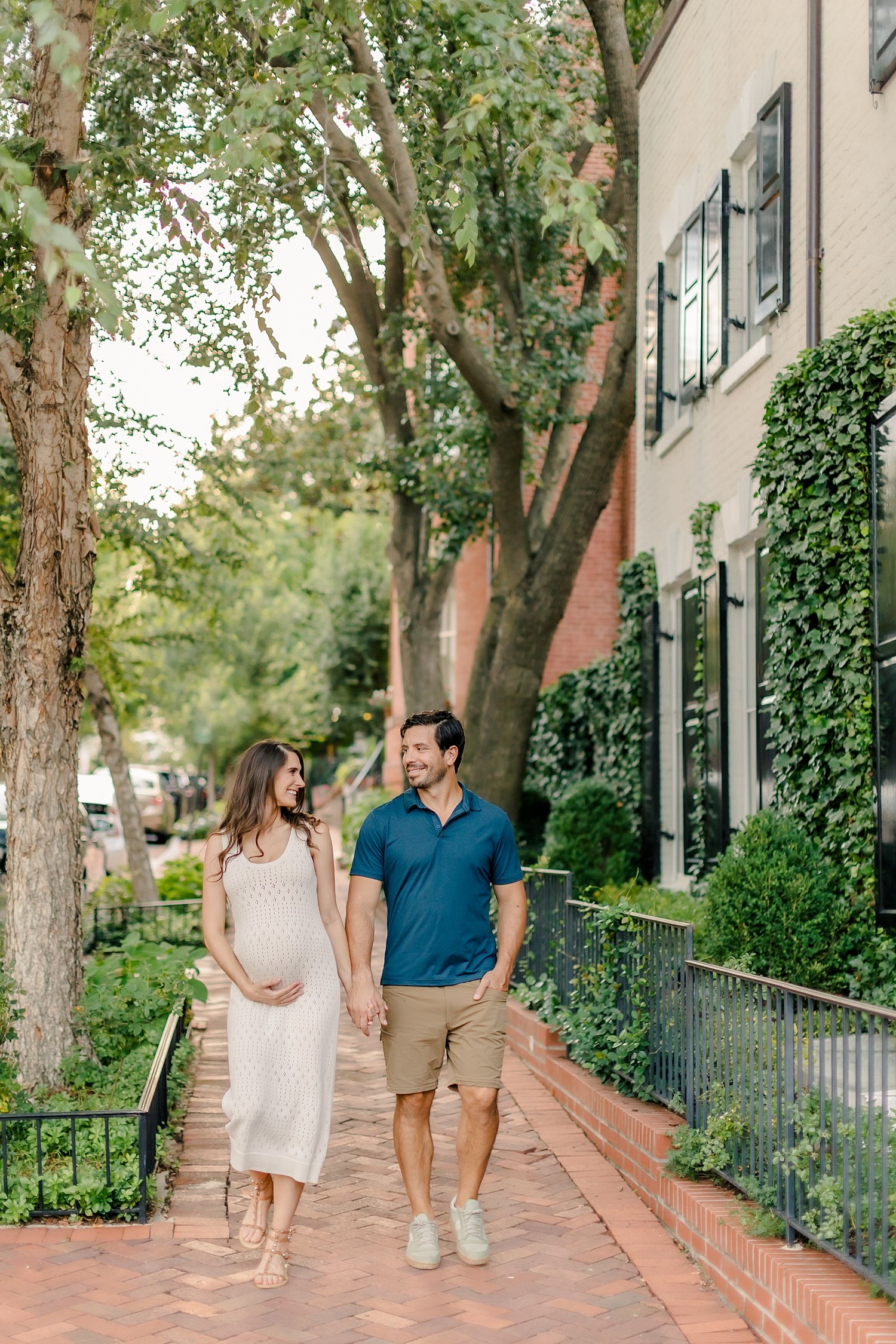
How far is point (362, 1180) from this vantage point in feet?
20.7

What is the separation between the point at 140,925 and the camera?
12.8 metres

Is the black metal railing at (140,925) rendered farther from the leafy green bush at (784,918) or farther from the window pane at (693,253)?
the window pane at (693,253)

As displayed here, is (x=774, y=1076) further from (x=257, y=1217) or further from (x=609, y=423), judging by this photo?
(x=609, y=423)

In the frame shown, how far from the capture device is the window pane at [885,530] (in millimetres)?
6879

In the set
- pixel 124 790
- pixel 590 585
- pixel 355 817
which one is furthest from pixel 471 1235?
pixel 355 817

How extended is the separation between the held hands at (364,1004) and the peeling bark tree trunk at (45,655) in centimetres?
234

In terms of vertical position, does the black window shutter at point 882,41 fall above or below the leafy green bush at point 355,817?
above

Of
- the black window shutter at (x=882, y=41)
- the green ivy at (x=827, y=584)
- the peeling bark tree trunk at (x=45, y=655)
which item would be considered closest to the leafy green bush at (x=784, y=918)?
the green ivy at (x=827, y=584)

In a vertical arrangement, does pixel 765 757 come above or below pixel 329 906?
above

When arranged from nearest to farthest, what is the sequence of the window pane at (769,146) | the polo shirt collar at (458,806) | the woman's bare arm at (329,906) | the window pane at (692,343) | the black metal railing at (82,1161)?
the woman's bare arm at (329,906), the polo shirt collar at (458,806), the black metal railing at (82,1161), the window pane at (769,146), the window pane at (692,343)

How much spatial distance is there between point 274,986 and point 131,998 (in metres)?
3.02

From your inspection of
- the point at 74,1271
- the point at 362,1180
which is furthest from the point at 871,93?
the point at 74,1271

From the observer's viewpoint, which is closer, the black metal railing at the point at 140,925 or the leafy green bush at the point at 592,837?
the black metal railing at the point at 140,925

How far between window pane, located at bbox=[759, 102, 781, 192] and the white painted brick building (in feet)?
0.04
